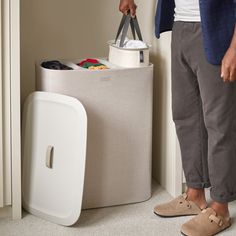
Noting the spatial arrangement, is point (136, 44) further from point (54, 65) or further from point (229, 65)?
point (229, 65)

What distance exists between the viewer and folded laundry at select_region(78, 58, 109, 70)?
2.05 m

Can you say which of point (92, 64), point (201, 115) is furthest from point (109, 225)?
point (92, 64)

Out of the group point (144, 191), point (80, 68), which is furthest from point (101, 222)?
point (80, 68)

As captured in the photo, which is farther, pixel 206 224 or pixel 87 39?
pixel 87 39

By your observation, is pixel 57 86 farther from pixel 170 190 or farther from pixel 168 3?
pixel 170 190

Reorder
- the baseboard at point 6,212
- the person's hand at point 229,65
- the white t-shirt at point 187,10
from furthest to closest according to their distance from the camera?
the baseboard at point 6,212
the white t-shirt at point 187,10
the person's hand at point 229,65

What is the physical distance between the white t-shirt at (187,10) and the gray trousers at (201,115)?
0.8 inches

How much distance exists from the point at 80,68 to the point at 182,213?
0.73 m

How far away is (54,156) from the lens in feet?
6.52

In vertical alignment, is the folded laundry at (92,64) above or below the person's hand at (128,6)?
below

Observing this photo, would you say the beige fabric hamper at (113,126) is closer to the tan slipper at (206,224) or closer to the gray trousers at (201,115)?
the gray trousers at (201,115)

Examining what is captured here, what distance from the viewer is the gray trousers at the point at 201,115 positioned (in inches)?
68.7

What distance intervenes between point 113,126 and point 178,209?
43 centimetres

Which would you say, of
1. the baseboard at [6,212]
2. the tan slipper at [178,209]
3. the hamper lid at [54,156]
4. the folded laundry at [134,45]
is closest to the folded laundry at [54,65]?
the hamper lid at [54,156]
